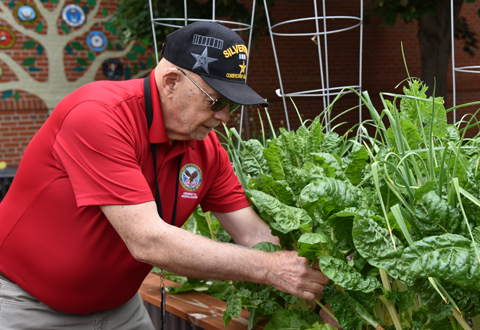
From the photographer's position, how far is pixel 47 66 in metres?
7.52

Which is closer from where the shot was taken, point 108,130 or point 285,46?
point 108,130

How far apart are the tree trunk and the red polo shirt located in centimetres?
593

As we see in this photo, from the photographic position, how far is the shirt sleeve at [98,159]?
49.5 inches

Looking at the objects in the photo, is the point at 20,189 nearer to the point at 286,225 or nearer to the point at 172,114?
the point at 172,114

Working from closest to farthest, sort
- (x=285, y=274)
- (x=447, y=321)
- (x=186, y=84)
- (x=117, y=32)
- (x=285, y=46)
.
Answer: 1. (x=447, y=321)
2. (x=285, y=274)
3. (x=186, y=84)
4. (x=117, y=32)
5. (x=285, y=46)

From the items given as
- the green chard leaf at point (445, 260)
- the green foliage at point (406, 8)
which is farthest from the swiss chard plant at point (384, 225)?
the green foliage at point (406, 8)

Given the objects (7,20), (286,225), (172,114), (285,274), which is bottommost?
(285,274)

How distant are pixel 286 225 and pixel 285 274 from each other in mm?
140

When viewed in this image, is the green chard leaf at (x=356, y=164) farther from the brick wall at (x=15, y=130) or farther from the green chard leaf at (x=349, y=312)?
the brick wall at (x=15, y=130)

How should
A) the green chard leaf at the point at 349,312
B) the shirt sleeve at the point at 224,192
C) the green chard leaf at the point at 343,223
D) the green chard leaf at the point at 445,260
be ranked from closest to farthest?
1. the green chard leaf at the point at 445,260
2. the green chard leaf at the point at 343,223
3. the green chard leaf at the point at 349,312
4. the shirt sleeve at the point at 224,192

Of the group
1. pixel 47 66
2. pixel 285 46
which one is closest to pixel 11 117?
pixel 47 66

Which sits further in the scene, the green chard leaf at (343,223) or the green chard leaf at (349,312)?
the green chard leaf at (349,312)

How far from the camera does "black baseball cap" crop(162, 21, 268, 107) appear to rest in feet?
4.53

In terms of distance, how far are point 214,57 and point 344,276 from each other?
2.33 feet
